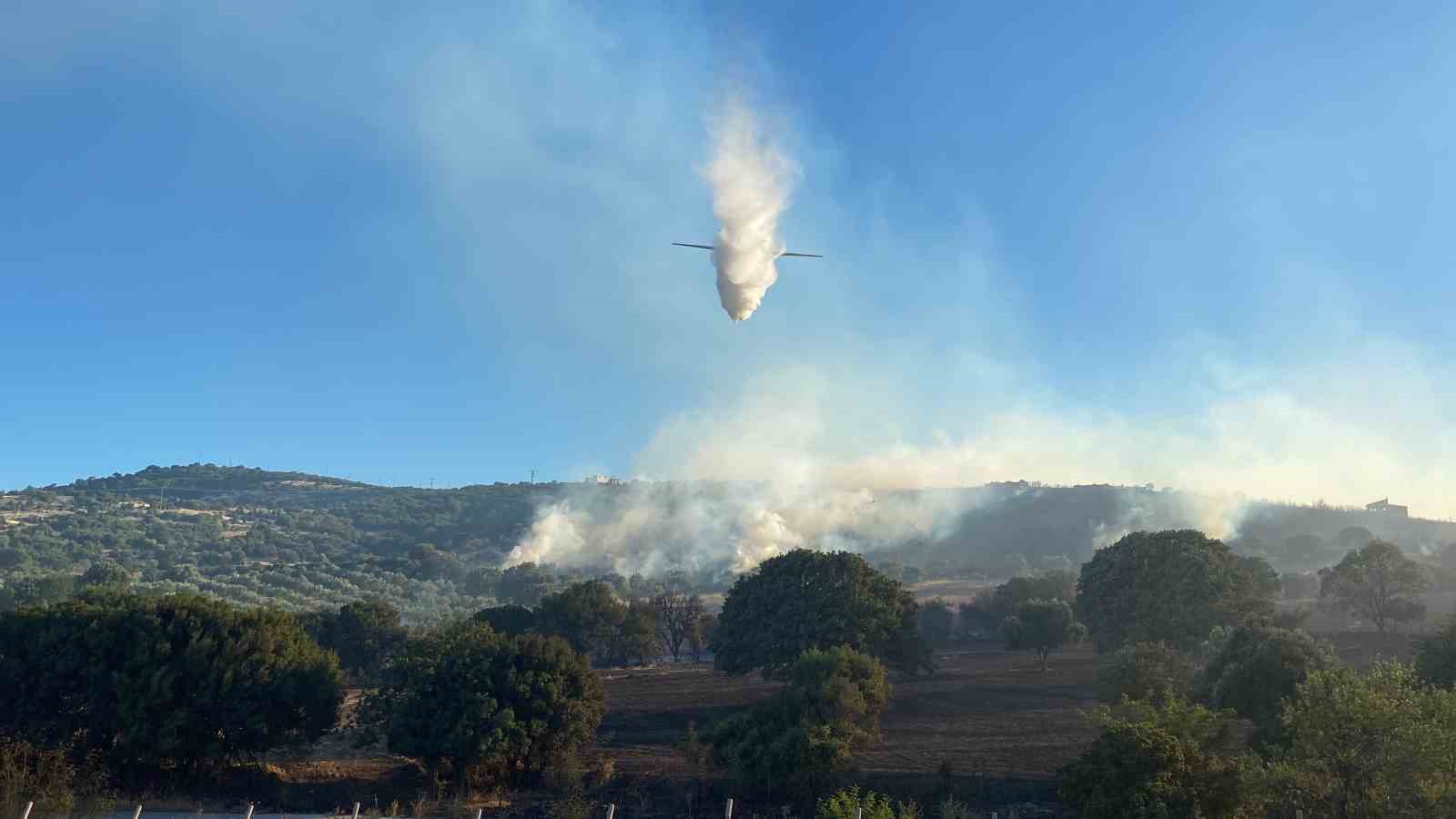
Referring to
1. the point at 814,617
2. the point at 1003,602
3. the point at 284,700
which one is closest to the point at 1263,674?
the point at 814,617

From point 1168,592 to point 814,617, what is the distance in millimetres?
25075

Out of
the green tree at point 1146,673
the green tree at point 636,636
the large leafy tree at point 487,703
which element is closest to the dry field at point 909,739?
the large leafy tree at point 487,703

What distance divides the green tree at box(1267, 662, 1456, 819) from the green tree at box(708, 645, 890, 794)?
14.8 meters

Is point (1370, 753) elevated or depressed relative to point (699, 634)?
elevated

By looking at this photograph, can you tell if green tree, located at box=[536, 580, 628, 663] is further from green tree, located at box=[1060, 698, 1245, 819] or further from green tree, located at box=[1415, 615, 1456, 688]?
green tree, located at box=[1060, 698, 1245, 819]

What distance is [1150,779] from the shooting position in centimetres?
2136

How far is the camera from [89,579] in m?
106

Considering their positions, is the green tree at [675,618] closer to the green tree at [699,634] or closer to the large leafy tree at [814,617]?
the green tree at [699,634]

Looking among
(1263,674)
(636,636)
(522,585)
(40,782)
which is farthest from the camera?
(522,585)

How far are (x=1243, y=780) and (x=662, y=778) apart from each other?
22142 mm

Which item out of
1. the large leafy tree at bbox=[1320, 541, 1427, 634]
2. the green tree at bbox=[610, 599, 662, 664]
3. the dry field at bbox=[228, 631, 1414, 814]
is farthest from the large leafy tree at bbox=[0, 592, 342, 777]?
the large leafy tree at bbox=[1320, 541, 1427, 634]

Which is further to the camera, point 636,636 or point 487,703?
point 636,636

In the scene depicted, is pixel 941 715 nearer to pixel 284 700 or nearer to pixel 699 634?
pixel 284 700

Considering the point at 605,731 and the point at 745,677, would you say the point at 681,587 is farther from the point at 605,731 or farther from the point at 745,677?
the point at 605,731
